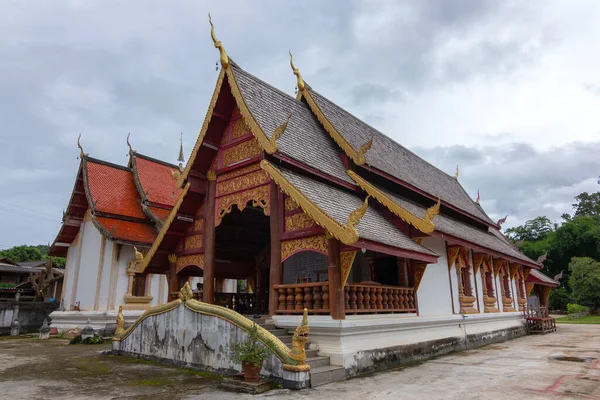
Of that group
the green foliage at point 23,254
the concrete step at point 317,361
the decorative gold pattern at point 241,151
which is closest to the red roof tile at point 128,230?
the decorative gold pattern at point 241,151

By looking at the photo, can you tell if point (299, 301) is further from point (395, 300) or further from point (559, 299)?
point (559, 299)

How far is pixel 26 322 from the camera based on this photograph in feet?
56.7

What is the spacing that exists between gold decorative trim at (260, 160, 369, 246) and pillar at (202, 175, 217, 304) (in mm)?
2318

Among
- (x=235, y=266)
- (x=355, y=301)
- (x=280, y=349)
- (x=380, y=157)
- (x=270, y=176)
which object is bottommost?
(x=280, y=349)

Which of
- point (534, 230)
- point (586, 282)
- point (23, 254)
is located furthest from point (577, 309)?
point (23, 254)

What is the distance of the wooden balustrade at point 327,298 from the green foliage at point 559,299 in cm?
3637

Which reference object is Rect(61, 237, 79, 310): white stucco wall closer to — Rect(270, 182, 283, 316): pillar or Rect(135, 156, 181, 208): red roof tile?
Rect(135, 156, 181, 208): red roof tile

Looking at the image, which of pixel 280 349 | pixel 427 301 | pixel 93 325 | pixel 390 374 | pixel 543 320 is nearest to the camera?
pixel 280 349

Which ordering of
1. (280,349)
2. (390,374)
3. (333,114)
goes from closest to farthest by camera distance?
(280,349) < (390,374) < (333,114)

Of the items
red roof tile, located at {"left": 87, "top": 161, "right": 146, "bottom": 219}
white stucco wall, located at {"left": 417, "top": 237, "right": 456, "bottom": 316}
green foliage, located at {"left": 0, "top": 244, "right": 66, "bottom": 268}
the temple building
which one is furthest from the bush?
green foliage, located at {"left": 0, "top": 244, "right": 66, "bottom": 268}

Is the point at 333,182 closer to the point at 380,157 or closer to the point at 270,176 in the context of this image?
the point at 270,176

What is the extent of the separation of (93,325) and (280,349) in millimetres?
11634

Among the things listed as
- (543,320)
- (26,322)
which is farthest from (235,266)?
(543,320)

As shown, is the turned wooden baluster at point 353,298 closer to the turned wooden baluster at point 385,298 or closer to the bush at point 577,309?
the turned wooden baluster at point 385,298
